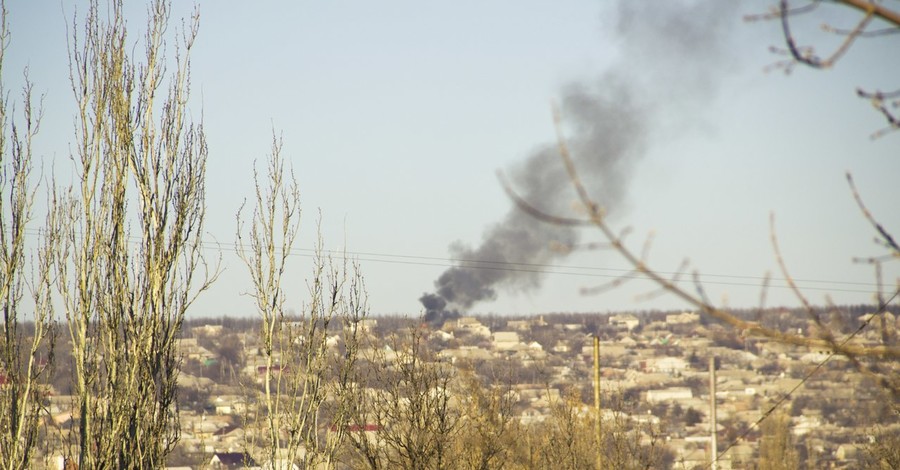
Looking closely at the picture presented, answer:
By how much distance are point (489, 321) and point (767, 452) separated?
244 ft

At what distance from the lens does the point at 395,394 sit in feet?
57.0

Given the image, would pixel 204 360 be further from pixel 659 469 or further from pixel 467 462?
pixel 467 462

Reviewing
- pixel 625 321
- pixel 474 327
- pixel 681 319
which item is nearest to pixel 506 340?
pixel 474 327

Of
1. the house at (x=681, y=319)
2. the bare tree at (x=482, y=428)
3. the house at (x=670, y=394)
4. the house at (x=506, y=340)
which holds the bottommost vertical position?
the house at (x=670, y=394)

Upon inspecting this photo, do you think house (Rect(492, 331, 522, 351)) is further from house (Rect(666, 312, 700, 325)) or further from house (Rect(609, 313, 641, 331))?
house (Rect(666, 312, 700, 325))

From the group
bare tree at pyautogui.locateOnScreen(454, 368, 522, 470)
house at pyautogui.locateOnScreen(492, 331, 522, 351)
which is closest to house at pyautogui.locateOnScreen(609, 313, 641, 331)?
house at pyautogui.locateOnScreen(492, 331, 522, 351)

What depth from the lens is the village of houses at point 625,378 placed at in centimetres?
4819

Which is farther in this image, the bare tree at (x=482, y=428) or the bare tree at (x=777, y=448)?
the bare tree at (x=777, y=448)

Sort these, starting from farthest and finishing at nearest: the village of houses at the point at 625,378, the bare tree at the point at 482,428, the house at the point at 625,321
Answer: the house at the point at 625,321 → the village of houses at the point at 625,378 → the bare tree at the point at 482,428

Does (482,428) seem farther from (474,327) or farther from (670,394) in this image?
(474,327)

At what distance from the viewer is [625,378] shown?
80.9 metres

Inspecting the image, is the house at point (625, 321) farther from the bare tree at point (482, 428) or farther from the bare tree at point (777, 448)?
the bare tree at point (482, 428)

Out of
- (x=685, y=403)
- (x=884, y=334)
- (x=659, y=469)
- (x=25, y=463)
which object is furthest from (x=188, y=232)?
(x=685, y=403)

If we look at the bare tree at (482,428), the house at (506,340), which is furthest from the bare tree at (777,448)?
the house at (506,340)
